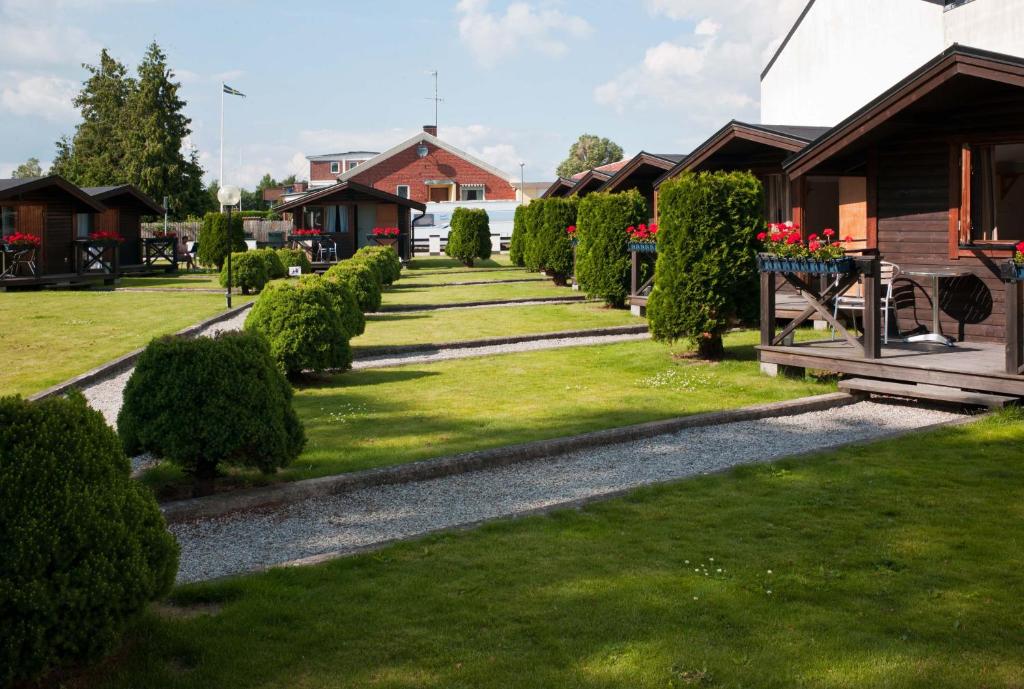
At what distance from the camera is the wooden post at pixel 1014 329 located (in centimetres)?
924

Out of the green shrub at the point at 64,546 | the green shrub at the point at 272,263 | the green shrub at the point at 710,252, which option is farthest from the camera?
the green shrub at the point at 272,263

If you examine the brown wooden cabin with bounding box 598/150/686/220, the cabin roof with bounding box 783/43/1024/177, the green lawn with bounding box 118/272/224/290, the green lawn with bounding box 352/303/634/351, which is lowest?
the green lawn with bounding box 352/303/634/351

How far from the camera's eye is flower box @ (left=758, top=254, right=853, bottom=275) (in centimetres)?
1079

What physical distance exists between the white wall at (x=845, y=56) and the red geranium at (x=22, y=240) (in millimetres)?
23304

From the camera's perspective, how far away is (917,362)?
10.6 metres

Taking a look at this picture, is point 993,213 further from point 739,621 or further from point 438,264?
point 438,264

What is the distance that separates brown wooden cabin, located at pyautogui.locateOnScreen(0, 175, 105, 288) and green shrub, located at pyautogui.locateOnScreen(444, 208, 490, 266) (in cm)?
1320

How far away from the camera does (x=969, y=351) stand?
1154cm

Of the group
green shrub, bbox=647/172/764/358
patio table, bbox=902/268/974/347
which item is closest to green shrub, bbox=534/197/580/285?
green shrub, bbox=647/172/764/358

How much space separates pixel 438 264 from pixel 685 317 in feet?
96.2

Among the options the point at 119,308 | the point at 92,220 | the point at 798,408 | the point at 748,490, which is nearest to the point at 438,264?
the point at 92,220

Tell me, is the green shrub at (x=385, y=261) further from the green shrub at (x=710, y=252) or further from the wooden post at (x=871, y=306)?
the wooden post at (x=871, y=306)

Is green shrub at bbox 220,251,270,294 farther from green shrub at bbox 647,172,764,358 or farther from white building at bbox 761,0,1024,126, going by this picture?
white building at bbox 761,0,1024,126

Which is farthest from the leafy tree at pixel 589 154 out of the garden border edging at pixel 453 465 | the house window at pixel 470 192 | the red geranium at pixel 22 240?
the garden border edging at pixel 453 465
